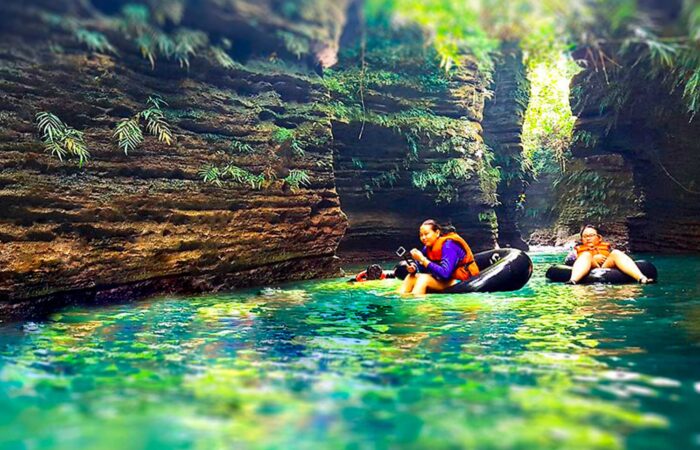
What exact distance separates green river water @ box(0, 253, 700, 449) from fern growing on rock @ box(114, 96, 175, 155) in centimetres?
267

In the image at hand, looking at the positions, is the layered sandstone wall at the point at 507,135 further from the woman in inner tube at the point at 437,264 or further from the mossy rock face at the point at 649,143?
the woman in inner tube at the point at 437,264

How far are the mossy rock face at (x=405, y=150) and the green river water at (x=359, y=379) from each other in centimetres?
1015

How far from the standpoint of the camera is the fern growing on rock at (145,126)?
26.3 ft

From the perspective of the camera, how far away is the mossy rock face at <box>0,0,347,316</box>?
5207 millimetres

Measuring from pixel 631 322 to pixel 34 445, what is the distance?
5.39m

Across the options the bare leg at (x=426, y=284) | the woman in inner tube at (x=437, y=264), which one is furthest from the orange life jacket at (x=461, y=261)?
the bare leg at (x=426, y=284)

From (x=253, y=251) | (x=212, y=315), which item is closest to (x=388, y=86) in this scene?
(x=253, y=251)

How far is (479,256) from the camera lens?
1096 centimetres

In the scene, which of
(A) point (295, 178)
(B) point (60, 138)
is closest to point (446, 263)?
(A) point (295, 178)

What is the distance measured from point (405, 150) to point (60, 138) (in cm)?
1132

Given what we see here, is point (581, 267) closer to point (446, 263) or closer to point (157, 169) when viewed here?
point (446, 263)

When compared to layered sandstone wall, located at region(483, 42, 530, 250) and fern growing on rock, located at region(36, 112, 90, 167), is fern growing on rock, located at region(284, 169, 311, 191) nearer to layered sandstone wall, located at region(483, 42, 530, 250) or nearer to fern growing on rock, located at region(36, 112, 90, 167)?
fern growing on rock, located at region(36, 112, 90, 167)

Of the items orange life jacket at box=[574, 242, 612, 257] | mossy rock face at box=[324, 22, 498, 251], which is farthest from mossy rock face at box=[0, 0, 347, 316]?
orange life jacket at box=[574, 242, 612, 257]

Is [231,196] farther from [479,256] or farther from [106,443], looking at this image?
[106,443]
